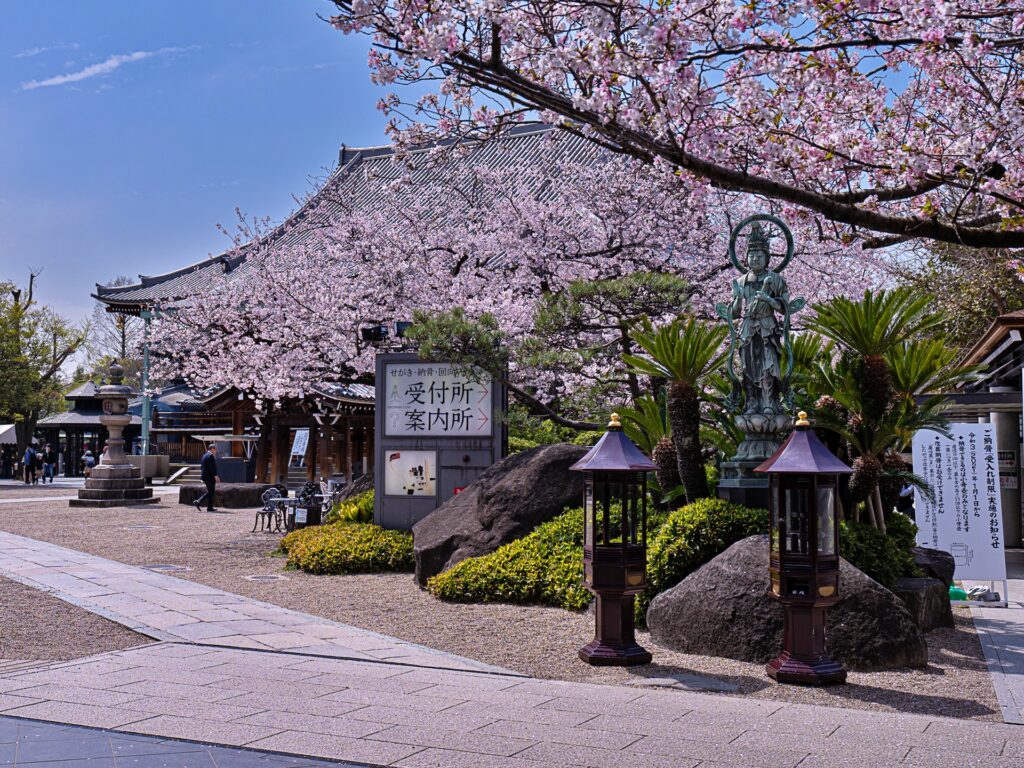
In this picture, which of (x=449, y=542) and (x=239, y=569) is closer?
(x=449, y=542)

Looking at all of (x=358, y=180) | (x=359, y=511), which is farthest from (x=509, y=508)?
(x=358, y=180)

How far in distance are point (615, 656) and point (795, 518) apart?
5.68 feet

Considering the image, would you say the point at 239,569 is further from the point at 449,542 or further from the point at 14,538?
the point at 14,538

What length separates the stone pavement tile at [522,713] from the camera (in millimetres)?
5508

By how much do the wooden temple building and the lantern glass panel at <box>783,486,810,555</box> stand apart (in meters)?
10.1

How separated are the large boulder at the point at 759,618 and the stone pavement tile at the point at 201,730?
3.70 metres

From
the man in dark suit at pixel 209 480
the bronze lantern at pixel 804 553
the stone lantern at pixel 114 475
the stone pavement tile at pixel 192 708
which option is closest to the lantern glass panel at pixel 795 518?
the bronze lantern at pixel 804 553

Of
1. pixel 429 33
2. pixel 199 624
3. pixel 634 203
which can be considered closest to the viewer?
pixel 429 33

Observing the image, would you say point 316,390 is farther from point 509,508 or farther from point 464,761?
point 464,761

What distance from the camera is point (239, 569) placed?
41.3 ft

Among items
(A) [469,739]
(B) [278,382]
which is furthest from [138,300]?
(A) [469,739]

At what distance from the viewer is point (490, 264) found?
1809 centimetres

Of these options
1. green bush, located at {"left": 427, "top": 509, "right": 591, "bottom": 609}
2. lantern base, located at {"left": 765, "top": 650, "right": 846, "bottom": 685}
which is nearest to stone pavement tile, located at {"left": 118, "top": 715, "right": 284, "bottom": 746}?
lantern base, located at {"left": 765, "top": 650, "right": 846, "bottom": 685}

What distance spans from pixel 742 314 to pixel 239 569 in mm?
7497
